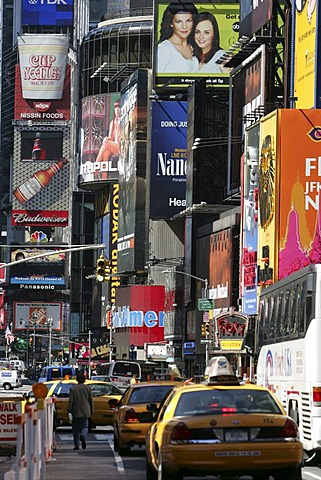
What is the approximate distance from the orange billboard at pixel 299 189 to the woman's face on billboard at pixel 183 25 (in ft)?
186

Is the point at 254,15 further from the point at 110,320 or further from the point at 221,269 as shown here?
the point at 110,320

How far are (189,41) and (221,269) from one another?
3547 cm

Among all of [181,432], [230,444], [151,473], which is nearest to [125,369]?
[151,473]

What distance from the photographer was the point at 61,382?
146 feet

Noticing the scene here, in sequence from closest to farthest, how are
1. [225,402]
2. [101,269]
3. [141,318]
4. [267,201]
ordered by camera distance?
[225,402] < [101,269] < [267,201] < [141,318]

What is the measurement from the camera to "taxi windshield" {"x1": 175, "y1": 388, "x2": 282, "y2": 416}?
65.9 ft

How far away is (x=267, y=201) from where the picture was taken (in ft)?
292

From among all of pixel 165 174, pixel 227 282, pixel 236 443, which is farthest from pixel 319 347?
pixel 165 174

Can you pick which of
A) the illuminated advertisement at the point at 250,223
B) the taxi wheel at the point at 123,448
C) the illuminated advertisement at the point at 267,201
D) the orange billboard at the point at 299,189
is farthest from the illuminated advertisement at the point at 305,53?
the taxi wheel at the point at 123,448

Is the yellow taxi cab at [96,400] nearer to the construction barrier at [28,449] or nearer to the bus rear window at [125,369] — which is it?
the construction barrier at [28,449]

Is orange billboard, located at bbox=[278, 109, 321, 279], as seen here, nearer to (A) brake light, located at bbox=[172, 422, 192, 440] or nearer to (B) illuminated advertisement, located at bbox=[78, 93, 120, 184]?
(A) brake light, located at bbox=[172, 422, 192, 440]

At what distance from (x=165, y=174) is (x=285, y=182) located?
56718 mm

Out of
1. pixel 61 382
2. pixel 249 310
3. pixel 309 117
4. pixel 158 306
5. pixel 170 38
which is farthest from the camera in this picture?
→ pixel 158 306

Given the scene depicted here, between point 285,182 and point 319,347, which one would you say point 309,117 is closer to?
point 285,182
